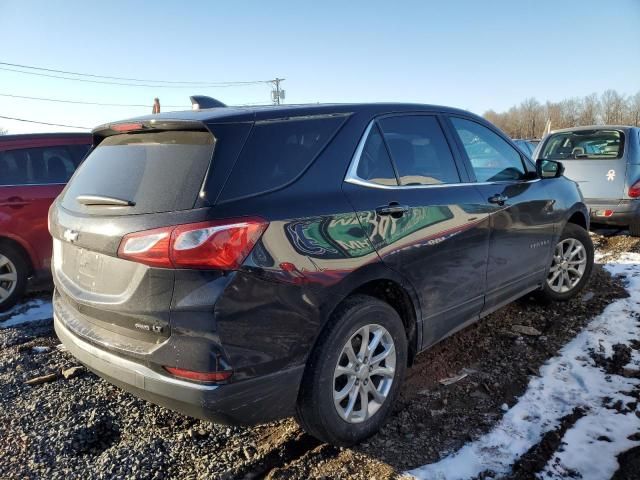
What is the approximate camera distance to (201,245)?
1881mm

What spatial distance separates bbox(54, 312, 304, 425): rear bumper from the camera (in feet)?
6.35

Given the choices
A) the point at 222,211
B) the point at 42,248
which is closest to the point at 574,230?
the point at 222,211

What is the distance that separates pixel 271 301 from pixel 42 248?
4028 millimetres

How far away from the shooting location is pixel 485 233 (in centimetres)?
320

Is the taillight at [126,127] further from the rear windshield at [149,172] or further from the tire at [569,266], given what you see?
the tire at [569,266]

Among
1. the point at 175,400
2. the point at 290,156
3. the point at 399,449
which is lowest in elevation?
the point at 399,449

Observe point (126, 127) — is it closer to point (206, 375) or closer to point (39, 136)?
point (206, 375)

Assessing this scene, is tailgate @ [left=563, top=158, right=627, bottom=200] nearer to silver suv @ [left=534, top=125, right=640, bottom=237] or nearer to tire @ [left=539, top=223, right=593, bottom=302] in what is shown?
silver suv @ [left=534, top=125, right=640, bottom=237]

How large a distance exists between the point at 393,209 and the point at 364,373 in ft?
2.95

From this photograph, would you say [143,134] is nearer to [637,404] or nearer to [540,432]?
[540,432]

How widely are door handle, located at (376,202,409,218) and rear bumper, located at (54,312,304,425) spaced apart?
0.93 meters

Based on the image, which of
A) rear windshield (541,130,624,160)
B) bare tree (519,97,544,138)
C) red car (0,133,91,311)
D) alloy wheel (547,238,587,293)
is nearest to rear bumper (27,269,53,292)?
red car (0,133,91,311)

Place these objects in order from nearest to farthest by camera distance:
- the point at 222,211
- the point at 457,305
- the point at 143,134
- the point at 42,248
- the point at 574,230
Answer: the point at 222,211 < the point at 143,134 < the point at 457,305 < the point at 574,230 < the point at 42,248

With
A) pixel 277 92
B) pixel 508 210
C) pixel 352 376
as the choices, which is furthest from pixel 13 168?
pixel 277 92
